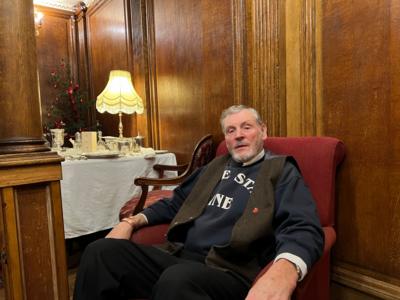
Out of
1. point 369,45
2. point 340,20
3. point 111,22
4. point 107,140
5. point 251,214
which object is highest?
point 111,22

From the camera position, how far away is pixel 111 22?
11.5ft

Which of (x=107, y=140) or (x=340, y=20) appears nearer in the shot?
(x=340, y=20)

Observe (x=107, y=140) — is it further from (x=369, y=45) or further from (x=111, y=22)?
(x=369, y=45)

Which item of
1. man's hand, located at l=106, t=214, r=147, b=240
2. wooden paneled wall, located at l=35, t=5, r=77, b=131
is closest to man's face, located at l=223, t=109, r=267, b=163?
man's hand, located at l=106, t=214, r=147, b=240

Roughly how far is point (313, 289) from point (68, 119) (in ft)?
12.2

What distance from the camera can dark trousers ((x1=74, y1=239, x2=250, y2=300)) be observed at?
37.6 inches

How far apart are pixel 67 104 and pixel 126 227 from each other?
3248 millimetres

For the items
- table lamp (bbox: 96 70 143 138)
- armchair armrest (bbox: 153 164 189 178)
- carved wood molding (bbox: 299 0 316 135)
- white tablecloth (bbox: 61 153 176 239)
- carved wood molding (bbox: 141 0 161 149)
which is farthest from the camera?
carved wood molding (bbox: 141 0 161 149)

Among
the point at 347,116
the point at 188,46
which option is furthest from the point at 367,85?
the point at 188,46

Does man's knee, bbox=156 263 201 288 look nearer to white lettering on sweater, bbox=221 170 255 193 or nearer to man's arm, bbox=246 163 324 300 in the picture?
man's arm, bbox=246 163 324 300

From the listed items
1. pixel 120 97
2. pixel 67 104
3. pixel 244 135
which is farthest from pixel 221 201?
pixel 67 104

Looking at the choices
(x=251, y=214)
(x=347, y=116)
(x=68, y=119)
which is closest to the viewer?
(x=251, y=214)

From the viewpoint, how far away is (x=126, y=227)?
1303mm

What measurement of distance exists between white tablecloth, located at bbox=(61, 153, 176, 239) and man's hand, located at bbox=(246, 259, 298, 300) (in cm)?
160
